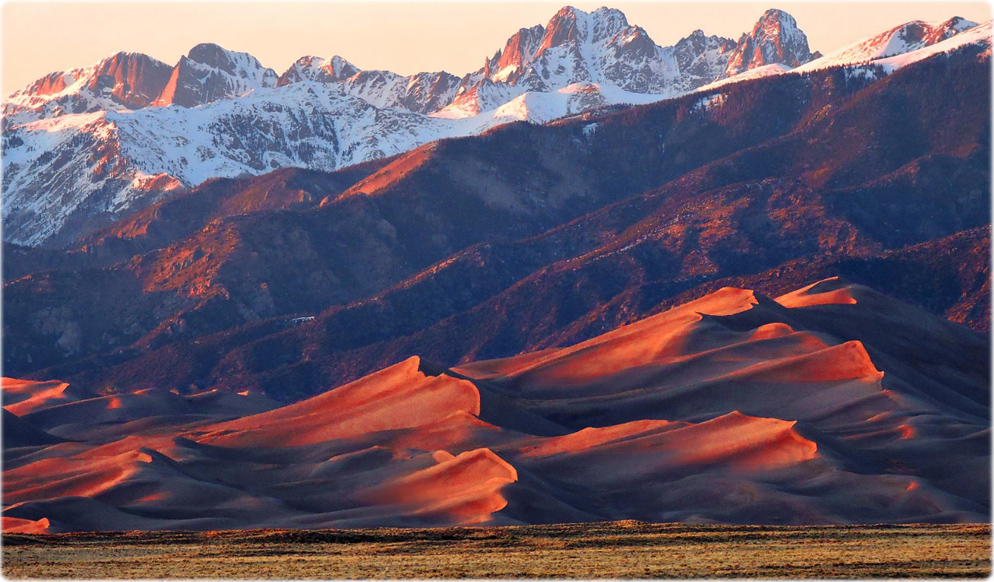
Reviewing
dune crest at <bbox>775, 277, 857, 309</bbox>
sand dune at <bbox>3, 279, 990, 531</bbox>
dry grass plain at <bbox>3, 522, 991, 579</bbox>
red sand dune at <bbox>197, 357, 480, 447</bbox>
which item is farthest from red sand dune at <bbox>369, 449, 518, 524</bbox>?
dune crest at <bbox>775, 277, 857, 309</bbox>

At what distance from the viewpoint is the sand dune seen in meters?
97.6

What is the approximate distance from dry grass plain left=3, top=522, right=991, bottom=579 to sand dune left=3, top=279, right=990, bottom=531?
2060cm

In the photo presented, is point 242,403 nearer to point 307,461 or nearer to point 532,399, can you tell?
point 532,399

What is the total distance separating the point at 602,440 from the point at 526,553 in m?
60.0

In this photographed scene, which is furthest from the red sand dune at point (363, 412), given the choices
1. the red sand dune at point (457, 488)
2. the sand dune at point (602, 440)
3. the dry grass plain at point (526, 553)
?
the dry grass plain at point (526, 553)

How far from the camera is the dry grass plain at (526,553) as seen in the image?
169 feet

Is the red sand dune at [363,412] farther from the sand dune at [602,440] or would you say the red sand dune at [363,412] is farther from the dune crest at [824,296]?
the dune crest at [824,296]

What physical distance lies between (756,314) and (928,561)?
113 meters

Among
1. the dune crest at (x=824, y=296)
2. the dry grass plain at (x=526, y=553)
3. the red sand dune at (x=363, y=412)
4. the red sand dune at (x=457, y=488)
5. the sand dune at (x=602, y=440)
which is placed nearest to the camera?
the dry grass plain at (x=526, y=553)

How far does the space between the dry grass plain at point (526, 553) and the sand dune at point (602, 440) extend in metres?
20.6

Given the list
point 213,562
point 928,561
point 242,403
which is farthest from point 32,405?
point 928,561

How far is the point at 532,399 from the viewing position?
150m

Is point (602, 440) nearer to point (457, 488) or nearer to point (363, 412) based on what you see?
point (457, 488)

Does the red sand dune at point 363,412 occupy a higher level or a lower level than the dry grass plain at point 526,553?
lower
